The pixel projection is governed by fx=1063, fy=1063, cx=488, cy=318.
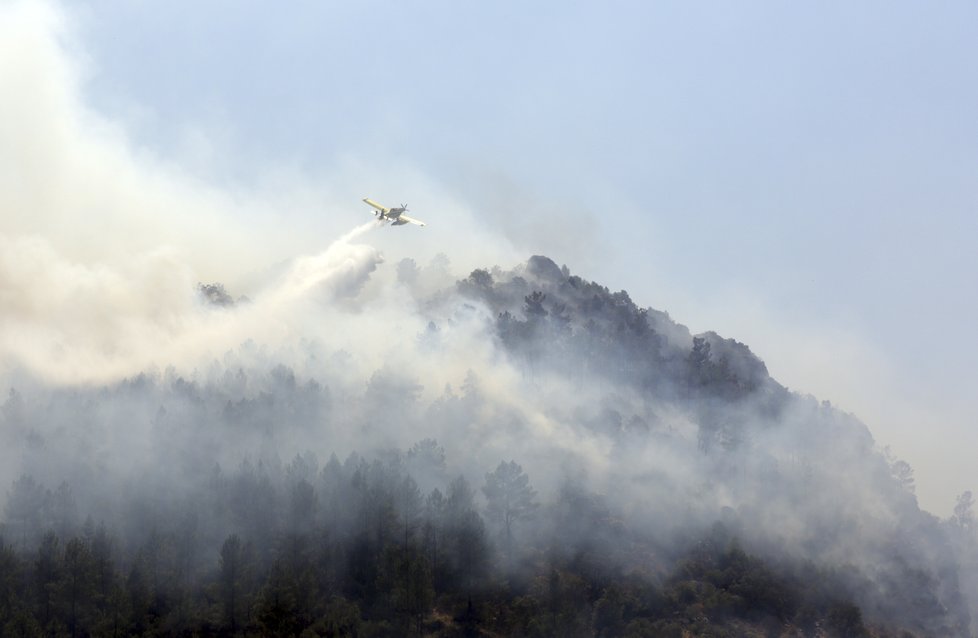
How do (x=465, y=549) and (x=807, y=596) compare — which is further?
(x=807, y=596)

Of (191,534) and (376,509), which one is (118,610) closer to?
(191,534)

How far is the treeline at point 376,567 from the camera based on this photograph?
422ft

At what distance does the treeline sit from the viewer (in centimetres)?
12850

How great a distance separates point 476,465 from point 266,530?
49.1 metres

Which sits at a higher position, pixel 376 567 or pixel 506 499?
pixel 506 499

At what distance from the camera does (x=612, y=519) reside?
179 meters

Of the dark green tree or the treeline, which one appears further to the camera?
the dark green tree

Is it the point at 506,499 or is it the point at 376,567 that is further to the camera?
the point at 506,499

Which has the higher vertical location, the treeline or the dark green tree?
the dark green tree

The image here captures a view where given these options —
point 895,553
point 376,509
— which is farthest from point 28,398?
point 895,553

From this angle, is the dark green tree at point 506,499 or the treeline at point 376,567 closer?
the treeline at point 376,567

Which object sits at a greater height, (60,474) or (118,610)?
(60,474)

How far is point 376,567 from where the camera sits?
142125 mm

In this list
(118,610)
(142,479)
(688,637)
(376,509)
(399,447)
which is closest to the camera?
(118,610)
